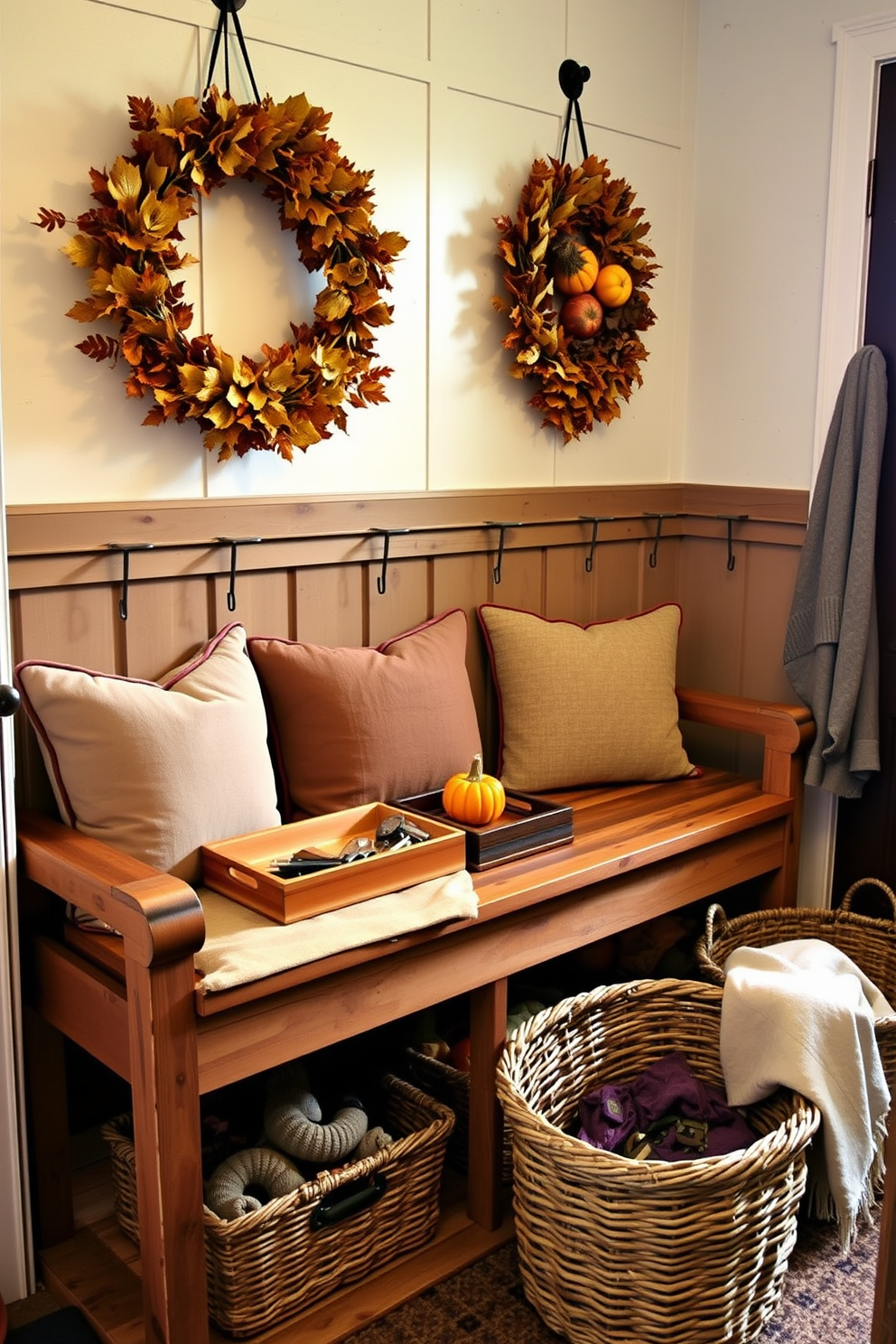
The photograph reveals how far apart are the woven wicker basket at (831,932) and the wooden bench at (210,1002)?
0.11 m

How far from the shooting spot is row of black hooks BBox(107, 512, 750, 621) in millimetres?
2230

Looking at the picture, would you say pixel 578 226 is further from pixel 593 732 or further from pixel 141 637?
pixel 141 637

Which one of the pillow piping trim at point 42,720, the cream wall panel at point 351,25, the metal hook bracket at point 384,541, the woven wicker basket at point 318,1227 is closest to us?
the woven wicker basket at point 318,1227

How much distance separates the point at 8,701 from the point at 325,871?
0.56 meters

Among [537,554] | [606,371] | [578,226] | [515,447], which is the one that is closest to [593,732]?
[537,554]

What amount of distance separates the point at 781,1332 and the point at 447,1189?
2.16 feet

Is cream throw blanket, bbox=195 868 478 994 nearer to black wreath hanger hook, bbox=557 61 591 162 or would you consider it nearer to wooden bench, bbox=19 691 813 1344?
wooden bench, bbox=19 691 813 1344

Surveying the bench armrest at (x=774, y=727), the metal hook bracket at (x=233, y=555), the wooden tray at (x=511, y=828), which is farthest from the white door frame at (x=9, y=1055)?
the bench armrest at (x=774, y=727)

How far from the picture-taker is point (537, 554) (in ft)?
9.91

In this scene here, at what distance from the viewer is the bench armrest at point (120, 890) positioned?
1680 millimetres

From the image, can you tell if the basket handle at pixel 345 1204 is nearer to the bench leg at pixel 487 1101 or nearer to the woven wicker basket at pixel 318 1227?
the woven wicker basket at pixel 318 1227

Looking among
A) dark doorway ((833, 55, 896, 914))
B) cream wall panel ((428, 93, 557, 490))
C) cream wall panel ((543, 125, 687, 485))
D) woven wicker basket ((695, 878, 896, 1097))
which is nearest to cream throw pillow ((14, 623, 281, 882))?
cream wall panel ((428, 93, 557, 490))

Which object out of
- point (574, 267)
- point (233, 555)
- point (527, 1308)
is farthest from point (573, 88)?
point (527, 1308)

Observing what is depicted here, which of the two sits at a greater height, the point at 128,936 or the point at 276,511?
the point at 276,511
